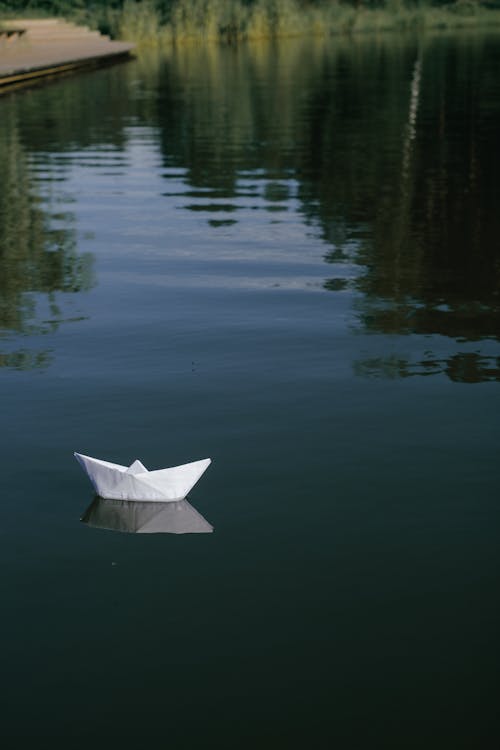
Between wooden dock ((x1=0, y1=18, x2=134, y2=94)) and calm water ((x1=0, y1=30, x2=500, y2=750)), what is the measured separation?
72.2ft

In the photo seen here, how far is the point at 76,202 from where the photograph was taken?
17.0 metres

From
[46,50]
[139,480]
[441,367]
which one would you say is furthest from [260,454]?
[46,50]

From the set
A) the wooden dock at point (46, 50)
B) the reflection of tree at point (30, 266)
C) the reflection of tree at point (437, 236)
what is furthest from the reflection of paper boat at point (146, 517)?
the wooden dock at point (46, 50)

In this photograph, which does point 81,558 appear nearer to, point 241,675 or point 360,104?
point 241,675

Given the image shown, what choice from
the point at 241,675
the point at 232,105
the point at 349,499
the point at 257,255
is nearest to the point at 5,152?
the point at 232,105

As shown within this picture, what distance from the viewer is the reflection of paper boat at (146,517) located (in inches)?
247

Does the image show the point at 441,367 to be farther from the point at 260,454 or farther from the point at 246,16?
the point at 246,16

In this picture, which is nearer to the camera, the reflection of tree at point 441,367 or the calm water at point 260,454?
the calm water at point 260,454

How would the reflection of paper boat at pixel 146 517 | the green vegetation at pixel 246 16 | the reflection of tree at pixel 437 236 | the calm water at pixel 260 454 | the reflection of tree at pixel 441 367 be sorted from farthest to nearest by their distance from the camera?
the green vegetation at pixel 246 16, the reflection of tree at pixel 437 236, the reflection of tree at pixel 441 367, the reflection of paper boat at pixel 146 517, the calm water at pixel 260 454

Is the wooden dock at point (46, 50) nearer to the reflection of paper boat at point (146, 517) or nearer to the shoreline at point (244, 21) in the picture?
the shoreline at point (244, 21)

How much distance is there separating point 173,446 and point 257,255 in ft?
19.3

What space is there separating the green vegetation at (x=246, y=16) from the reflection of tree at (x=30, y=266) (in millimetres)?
46474

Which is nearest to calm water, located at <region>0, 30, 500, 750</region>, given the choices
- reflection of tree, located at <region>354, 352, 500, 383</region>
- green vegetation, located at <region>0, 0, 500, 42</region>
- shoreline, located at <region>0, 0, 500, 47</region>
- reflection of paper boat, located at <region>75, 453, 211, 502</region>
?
reflection of tree, located at <region>354, 352, 500, 383</region>

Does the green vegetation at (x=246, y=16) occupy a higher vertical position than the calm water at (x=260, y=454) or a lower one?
lower
